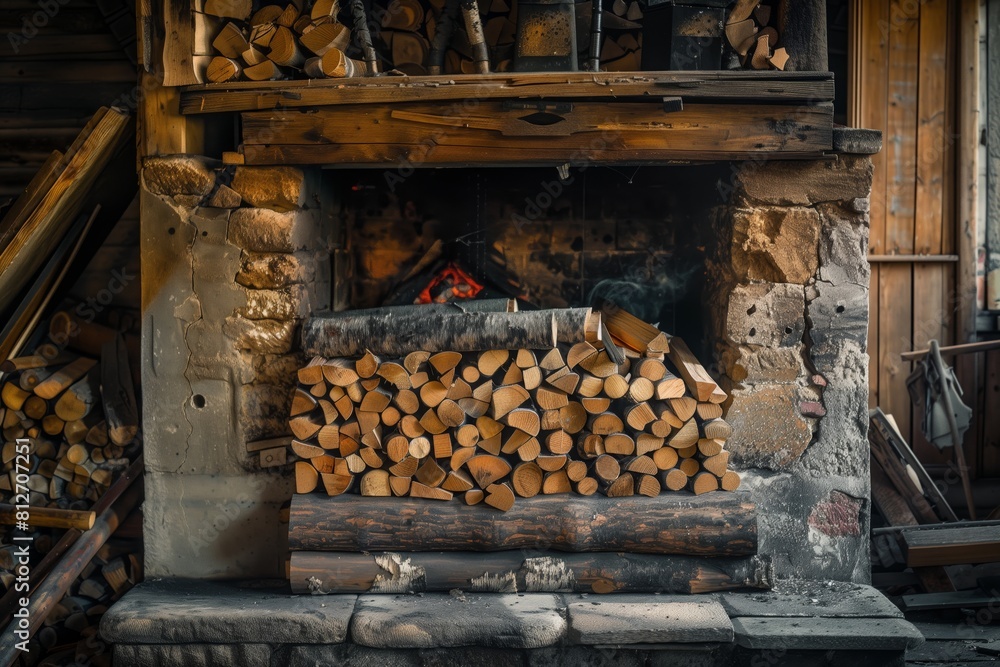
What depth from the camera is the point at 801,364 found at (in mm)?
3643

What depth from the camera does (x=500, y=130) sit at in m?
3.50

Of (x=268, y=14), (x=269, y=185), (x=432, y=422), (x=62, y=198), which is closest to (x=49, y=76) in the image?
(x=62, y=198)

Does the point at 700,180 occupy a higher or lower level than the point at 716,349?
higher

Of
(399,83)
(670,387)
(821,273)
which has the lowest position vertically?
(670,387)

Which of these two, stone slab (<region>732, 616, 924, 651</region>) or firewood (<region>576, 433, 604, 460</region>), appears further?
firewood (<region>576, 433, 604, 460</region>)

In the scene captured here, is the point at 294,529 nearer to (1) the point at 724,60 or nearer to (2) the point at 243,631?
(2) the point at 243,631

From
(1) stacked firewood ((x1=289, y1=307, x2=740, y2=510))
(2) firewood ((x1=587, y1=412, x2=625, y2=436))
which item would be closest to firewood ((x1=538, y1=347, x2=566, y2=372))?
(1) stacked firewood ((x1=289, y1=307, x2=740, y2=510))

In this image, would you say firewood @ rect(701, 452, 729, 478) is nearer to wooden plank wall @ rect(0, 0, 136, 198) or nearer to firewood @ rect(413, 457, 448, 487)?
firewood @ rect(413, 457, 448, 487)

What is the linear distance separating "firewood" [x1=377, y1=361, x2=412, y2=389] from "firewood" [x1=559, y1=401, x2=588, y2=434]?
641 mm

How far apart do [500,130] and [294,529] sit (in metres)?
1.81

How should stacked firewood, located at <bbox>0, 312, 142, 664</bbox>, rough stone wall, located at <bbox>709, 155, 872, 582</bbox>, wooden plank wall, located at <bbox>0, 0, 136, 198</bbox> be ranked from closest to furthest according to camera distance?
1. rough stone wall, located at <bbox>709, 155, 872, 582</bbox>
2. stacked firewood, located at <bbox>0, 312, 142, 664</bbox>
3. wooden plank wall, located at <bbox>0, 0, 136, 198</bbox>

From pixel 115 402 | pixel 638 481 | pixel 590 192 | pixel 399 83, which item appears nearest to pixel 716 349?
pixel 638 481

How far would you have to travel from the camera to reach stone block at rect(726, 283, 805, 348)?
143 inches

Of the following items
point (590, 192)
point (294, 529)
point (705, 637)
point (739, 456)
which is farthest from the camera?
point (590, 192)
